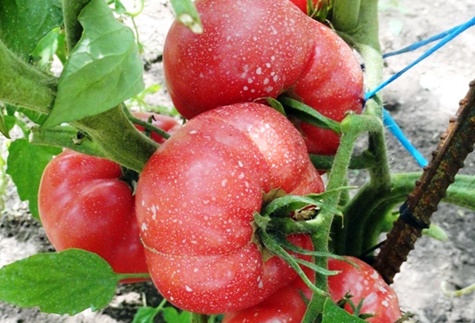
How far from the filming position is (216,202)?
0.60m

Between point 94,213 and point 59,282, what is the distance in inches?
4.2

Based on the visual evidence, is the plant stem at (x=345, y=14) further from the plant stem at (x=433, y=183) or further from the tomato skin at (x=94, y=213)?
the tomato skin at (x=94, y=213)

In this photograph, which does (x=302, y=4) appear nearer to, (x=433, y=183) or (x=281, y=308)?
(x=433, y=183)

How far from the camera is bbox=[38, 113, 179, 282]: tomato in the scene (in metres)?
0.83

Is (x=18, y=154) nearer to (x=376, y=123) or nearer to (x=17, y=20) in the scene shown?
(x=17, y=20)

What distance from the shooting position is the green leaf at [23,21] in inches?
24.2

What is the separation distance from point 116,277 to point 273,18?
35 centimetres

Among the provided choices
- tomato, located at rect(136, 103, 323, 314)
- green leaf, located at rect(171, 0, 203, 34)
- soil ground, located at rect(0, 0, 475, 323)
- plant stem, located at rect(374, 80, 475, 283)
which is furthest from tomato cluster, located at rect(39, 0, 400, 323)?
soil ground, located at rect(0, 0, 475, 323)

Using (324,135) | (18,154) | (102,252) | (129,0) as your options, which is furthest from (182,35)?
(129,0)

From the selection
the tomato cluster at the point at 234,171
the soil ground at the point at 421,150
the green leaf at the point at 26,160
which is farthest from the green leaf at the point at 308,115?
the green leaf at the point at 26,160

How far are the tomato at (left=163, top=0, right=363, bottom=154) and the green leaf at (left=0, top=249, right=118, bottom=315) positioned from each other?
218 millimetres

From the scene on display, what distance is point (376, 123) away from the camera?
70 centimetres

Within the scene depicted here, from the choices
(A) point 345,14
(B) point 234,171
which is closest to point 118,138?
(B) point 234,171

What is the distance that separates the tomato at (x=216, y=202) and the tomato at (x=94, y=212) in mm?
186
